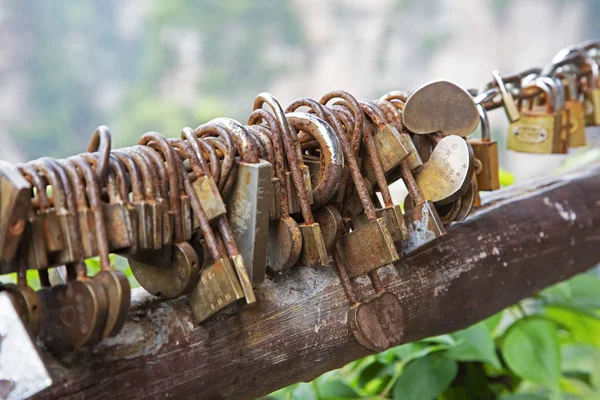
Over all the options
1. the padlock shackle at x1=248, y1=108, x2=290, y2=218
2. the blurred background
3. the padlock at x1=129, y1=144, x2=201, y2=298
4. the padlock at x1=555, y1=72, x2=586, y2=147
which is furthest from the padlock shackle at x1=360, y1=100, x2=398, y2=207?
the blurred background

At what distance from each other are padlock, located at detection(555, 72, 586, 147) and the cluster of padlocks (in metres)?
0.34

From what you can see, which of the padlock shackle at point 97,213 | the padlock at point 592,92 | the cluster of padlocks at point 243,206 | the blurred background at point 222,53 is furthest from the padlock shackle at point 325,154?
the blurred background at point 222,53

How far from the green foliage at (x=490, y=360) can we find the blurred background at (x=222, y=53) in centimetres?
1196

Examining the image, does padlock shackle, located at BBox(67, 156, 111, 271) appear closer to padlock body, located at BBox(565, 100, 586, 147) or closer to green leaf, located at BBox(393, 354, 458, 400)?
green leaf, located at BBox(393, 354, 458, 400)

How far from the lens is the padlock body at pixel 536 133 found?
1.05m

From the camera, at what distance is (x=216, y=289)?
1.81 feet

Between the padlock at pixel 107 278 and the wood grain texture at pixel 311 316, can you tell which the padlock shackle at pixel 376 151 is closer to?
the wood grain texture at pixel 311 316

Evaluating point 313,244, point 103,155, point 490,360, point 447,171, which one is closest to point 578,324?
point 490,360

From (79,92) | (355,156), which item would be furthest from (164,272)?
(79,92)

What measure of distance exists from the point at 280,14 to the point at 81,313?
16.1 meters

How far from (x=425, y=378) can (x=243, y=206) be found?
57 cm

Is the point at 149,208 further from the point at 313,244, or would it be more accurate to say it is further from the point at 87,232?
the point at 313,244

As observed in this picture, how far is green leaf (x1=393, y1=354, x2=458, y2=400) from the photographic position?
1.00 metres

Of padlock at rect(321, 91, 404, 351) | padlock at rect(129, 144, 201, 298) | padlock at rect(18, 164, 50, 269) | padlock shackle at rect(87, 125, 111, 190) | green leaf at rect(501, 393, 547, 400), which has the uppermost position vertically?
padlock shackle at rect(87, 125, 111, 190)
